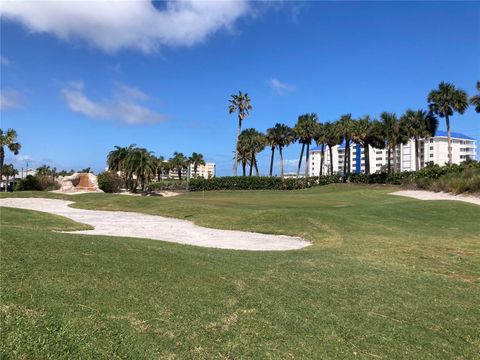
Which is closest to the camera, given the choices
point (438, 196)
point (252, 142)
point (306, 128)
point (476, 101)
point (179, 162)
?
point (438, 196)

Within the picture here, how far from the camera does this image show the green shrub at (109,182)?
2603 inches

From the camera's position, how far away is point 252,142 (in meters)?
91.0

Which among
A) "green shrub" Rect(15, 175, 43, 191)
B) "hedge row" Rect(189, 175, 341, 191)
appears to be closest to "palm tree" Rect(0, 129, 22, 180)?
"green shrub" Rect(15, 175, 43, 191)

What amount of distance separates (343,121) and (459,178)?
37.0m

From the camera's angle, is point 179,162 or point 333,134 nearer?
point 333,134

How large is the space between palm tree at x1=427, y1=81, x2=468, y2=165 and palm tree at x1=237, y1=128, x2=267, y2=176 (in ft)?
105

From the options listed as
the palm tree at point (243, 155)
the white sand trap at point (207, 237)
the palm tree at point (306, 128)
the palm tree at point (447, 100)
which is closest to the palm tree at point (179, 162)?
the palm tree at point (243, 155)

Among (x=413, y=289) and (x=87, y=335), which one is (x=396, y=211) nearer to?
(x=413, y=289)

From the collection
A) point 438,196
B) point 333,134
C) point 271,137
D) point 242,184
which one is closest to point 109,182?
point 242,184

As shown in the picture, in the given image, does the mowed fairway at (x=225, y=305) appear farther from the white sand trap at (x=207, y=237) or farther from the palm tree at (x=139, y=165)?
the palm tree at (x=139, y=165)

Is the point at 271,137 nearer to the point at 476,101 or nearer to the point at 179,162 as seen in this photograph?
the point at 476,101

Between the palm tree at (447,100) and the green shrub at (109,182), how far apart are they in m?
52.0

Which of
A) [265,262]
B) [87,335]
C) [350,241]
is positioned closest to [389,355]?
[87,335]

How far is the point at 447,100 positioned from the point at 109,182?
5438cm
